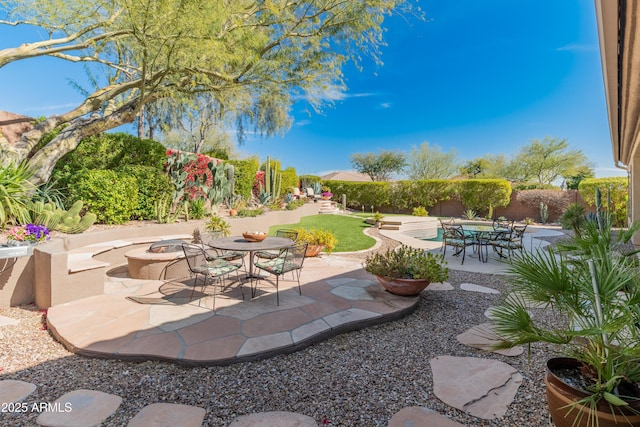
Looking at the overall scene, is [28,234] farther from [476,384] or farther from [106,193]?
[476,384]

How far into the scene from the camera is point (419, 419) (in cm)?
199

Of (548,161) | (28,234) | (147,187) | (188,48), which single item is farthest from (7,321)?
(548,161)

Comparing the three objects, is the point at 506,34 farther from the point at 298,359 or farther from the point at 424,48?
the point at 298,359

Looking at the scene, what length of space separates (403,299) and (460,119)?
26985 mm

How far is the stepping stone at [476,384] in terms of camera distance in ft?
7.00

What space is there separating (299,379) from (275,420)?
0.48 m

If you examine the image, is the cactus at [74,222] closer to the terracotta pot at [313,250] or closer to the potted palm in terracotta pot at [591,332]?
the terracotta pot at [313,250]

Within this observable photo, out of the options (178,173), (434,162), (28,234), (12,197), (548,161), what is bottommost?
(28,234)

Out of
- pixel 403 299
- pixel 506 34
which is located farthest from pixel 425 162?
pixel 403 299

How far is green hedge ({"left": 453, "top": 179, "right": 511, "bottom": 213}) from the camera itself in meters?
17.7

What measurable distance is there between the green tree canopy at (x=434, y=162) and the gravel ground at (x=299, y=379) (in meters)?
31.3

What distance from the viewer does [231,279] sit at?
496cm

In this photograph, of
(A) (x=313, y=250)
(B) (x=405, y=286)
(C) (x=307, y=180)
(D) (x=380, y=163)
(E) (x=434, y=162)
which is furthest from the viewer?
(D) (x=380, y=163)

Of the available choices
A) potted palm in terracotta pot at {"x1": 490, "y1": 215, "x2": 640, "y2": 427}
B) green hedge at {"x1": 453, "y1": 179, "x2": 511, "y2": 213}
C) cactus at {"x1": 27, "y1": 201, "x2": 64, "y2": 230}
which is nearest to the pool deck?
cactus at {"x1": 27, "y1": 201, "x2": 64, "y2": 230}
